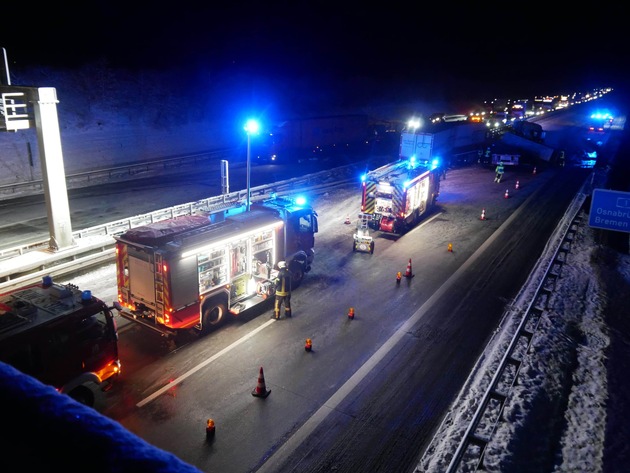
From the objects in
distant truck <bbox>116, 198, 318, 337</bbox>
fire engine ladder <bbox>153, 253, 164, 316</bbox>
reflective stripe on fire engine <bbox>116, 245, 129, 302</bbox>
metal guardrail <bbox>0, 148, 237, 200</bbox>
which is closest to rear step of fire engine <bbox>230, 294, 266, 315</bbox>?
distant truck <bbox>116, 198, 318, 337</bbox>

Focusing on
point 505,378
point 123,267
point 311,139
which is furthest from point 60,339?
point 311,139

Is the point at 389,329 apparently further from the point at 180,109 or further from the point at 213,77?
the point at 213,77

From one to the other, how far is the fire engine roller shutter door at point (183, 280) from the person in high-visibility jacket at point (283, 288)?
90.1 inches

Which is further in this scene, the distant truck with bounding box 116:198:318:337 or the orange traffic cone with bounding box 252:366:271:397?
the distant truck with bounding box 116:198:318:337

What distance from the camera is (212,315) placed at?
42.5ft

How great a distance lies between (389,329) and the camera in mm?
13219

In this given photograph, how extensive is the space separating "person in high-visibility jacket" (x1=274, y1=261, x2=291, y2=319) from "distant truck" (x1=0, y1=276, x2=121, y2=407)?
4.69 m

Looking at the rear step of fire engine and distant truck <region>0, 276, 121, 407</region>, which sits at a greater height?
distant truck <region>0, 276, 121, 407</region>

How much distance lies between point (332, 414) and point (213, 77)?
4808 cm

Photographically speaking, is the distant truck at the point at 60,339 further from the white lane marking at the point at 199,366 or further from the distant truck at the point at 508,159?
the distant truck at the point at 508,159

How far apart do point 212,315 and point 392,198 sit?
11.3 metres

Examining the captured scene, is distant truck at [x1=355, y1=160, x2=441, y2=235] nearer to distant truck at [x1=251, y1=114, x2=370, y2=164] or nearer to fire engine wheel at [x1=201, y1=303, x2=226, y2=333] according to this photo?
fire engine wheel at [x1=201, y1=303, x2=226, y2=333]

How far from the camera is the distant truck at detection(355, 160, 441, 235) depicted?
70.5ft

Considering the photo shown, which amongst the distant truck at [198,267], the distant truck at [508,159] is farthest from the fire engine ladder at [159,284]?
the distant truck at [508,159]
